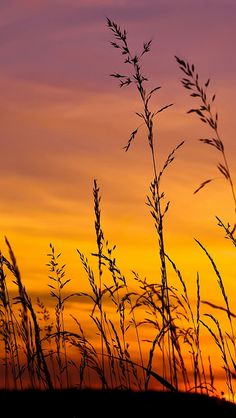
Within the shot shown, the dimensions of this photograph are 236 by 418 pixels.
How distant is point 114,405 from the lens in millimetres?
3768

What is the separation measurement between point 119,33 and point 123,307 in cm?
221

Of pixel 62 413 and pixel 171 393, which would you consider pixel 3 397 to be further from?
pixel 171 393

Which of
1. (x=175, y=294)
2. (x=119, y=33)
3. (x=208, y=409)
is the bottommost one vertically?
(x=208, y=409)

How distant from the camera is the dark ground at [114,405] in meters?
3.59

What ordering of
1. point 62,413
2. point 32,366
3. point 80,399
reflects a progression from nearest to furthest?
point 62,413 < point 80,399 < point 32,366

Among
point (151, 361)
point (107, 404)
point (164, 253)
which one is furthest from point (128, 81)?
point (107, 404)

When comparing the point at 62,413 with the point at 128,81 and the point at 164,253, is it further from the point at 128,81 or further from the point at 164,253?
the point at 128,81

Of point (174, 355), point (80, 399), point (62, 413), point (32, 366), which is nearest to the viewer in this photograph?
point (62, 413)

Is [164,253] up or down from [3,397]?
up

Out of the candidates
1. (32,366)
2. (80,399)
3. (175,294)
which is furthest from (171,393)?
(32,366)

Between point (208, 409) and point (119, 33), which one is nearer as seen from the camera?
point (208, 409)

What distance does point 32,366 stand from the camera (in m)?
5.16

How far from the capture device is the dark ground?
3.59 metres

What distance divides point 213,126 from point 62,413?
1.73 metres
